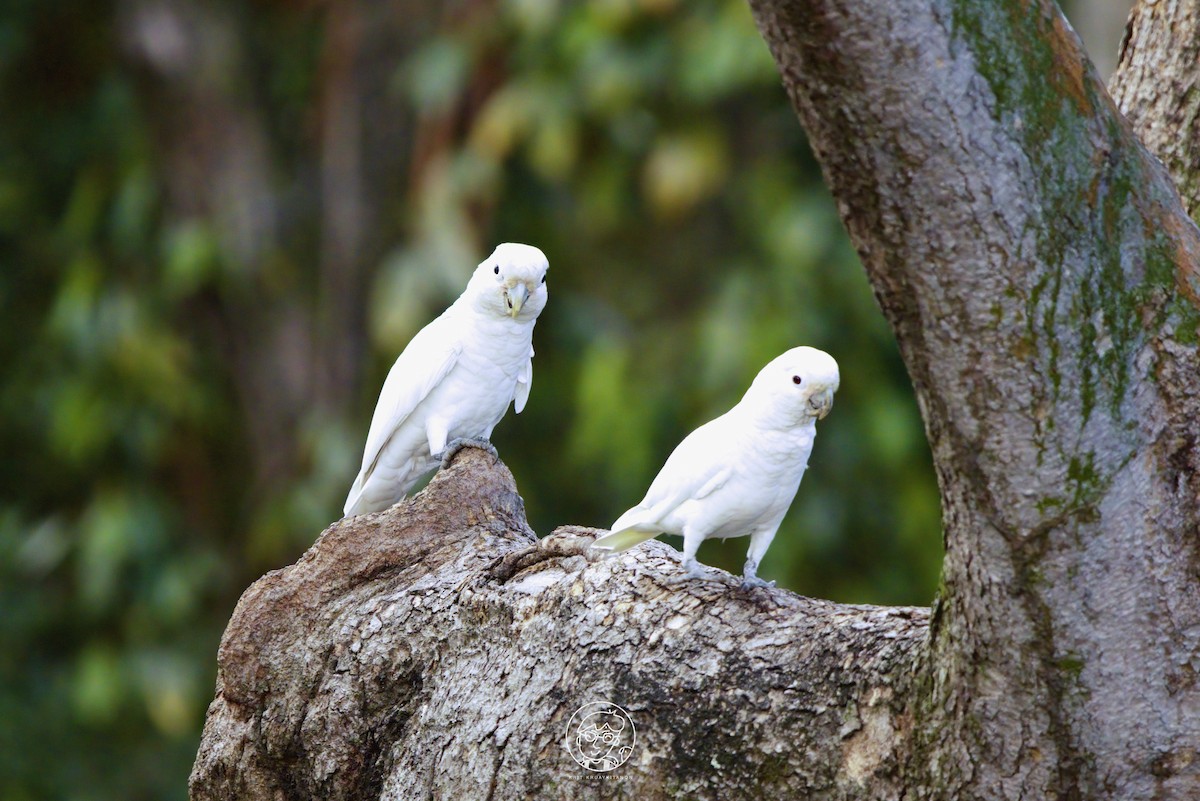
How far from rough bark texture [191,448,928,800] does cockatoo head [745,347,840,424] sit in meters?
0.33

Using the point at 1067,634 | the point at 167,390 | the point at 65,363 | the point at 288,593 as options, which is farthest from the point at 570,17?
the point at 1067,634

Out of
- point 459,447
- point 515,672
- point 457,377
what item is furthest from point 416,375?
point 515,672

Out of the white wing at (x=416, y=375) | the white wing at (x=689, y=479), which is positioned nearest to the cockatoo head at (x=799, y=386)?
the white wing at (x=689, y=479)

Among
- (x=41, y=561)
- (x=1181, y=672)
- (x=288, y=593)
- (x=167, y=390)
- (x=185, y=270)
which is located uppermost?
(x=185, y=270)

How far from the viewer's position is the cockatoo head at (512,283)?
2.85m

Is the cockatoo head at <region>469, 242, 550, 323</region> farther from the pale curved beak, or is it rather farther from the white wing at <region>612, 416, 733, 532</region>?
the pale curved beak

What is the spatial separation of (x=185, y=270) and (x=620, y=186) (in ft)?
7.32

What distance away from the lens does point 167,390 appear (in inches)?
282

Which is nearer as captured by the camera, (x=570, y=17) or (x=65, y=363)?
(x=570, y=17)

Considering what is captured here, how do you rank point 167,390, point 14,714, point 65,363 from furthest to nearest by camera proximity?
point 14,714
point 65,363
point 167,390

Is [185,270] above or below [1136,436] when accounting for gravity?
above

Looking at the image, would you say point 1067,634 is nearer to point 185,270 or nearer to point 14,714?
point 185,270

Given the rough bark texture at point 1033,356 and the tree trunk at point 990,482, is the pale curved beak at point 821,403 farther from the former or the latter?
the rough bark texture at point 1033,356

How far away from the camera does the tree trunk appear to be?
1607mm
